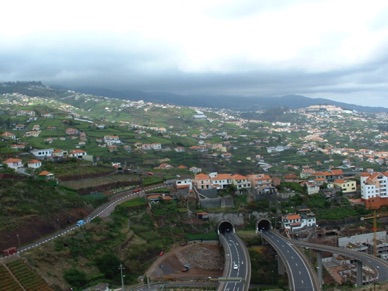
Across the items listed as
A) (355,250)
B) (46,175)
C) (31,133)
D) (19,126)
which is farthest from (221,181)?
(19,126)

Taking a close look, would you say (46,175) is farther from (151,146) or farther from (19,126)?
(19,126)

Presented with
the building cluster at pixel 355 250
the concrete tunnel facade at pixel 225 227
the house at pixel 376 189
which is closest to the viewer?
the building cluster at pixel 355 250

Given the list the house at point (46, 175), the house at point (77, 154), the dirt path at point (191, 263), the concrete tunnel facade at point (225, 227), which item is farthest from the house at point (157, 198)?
the house at point (77, 154)

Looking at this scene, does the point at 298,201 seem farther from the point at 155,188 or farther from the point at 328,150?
the point at 328,150

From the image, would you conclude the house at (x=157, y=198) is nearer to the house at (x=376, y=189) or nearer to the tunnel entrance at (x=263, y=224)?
the tunnel entrance at (x=263, y=224)

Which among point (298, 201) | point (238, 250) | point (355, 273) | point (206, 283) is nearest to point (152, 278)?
point (206, 283)

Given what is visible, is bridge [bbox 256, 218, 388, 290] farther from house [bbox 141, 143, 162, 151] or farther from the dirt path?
house [bbox 141, 143, 162, 151]
